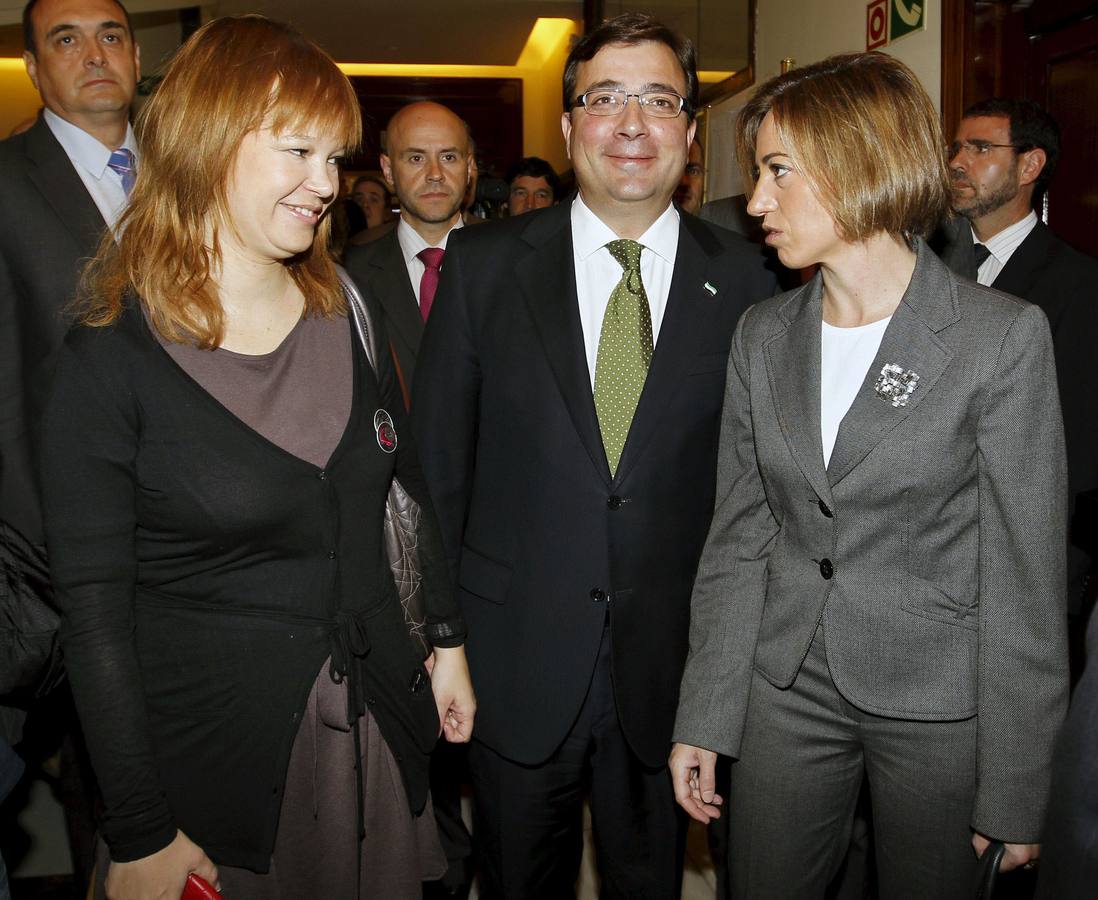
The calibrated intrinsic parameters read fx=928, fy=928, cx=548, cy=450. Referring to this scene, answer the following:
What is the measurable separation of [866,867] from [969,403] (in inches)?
49.7

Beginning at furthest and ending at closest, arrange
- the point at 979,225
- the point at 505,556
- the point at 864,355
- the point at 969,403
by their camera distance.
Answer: the point at 979,225, the point at 505,556, the point at 864,355, the point at 969,403

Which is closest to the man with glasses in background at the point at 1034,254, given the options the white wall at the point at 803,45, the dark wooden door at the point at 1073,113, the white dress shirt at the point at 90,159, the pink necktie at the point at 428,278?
the dark wooden door at the point at 1073,113

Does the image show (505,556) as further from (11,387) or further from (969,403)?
(11,387)

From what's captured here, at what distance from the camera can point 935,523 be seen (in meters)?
1.44

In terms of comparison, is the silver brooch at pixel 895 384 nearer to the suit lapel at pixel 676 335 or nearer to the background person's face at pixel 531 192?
the suit lapel at pixel 676 335

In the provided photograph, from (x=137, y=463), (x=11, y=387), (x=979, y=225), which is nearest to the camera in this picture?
(x=137, y=463)

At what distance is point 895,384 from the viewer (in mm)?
1437

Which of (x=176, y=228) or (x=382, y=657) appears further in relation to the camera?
(x=382, y=657)

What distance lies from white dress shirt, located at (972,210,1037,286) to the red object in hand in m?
3.05

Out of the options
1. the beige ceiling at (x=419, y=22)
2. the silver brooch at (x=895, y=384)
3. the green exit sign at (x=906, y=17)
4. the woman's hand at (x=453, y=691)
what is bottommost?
the woman's hand at (x=453, y=691)

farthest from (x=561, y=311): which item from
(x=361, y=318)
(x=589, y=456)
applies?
(x=361, y=318)

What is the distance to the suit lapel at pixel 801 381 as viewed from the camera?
1.50m

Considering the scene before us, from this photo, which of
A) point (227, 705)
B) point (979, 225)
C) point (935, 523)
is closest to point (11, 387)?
point (227, 705)

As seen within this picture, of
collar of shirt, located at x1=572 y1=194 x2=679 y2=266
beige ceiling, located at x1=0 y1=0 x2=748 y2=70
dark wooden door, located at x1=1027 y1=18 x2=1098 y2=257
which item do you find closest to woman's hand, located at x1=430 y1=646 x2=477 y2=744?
collar of shirt, located at x1=572 y1=194 x2=679 y2=266
